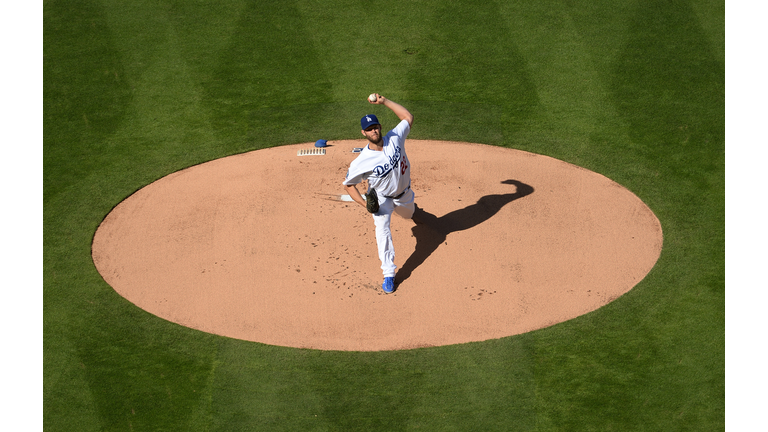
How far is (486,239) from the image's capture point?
9.05m

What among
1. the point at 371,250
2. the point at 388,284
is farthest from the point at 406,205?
the point at 388,284

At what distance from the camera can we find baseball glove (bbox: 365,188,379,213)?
26.2 ft

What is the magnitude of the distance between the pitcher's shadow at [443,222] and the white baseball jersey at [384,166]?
1046 mm

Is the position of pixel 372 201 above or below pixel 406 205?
above

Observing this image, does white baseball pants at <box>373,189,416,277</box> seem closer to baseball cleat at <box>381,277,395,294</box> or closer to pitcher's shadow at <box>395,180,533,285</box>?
baseball cleat at <box>381,277,395,294</box>

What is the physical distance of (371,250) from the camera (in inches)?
355

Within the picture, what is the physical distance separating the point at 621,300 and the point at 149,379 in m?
5.43

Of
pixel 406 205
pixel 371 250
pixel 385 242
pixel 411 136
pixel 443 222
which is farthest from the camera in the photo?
pixel 411 136

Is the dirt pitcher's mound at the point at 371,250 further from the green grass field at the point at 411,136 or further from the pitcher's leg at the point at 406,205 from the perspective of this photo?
the pitcher's leg at the point at 406,205

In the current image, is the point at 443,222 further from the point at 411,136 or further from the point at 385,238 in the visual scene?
the point at 411,136

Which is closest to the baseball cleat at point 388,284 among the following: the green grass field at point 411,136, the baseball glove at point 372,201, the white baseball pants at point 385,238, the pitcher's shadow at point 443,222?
the white baseball pants at point 385,238

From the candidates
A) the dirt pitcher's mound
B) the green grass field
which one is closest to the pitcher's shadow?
the dirt pitcher's mound

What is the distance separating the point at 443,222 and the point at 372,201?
169 centimetres

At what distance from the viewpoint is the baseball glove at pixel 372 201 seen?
7.99m
